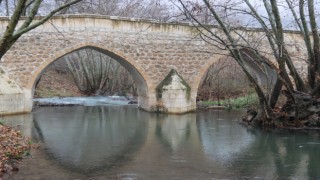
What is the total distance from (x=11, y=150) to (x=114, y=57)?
8510mm

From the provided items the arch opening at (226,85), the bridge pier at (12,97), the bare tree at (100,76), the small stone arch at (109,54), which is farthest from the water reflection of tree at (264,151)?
the bare tree at (100,76)

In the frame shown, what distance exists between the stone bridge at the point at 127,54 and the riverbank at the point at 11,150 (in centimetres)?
519

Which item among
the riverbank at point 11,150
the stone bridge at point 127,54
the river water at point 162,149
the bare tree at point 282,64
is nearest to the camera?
the riverbank at point 11,150

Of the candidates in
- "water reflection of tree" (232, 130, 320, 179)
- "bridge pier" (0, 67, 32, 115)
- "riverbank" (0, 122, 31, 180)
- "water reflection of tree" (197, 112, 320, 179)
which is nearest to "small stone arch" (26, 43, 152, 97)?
"bridge pier" (0, 67, 32, 115)

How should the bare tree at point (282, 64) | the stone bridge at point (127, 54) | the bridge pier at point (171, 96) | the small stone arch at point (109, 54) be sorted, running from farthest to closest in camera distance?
the bridge pier at point (171, 96), the small stone arch at point (109, 54), the stone bridge at point (127, 54), the bare tree at point (282, 64)

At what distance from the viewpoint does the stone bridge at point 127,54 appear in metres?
13.9

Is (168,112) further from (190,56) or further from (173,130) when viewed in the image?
(173,130)

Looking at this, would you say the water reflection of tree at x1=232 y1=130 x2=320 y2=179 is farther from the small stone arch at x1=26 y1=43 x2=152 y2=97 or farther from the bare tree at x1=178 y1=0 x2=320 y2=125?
the small stone arch at x1=26 y1=43 x2=152 y2=97

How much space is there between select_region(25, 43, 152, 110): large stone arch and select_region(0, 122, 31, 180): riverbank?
17.1 ft

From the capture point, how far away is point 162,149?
833 centimetres

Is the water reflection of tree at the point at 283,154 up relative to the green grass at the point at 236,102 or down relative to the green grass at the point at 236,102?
down

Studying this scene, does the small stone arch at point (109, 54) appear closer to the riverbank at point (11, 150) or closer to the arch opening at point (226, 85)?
the arch opening at point (226, 85)

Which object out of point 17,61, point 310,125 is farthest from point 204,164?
point 17,61

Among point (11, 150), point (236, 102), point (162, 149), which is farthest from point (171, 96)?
point (11, 150)
